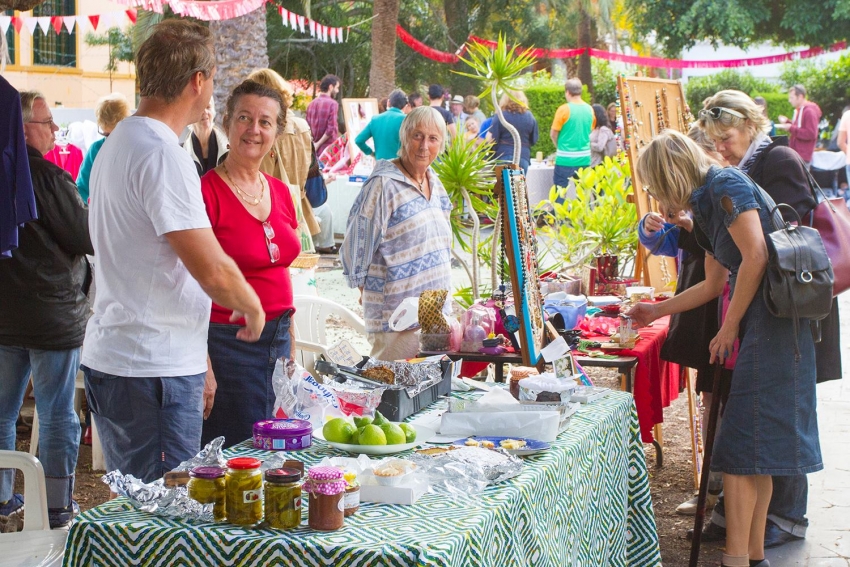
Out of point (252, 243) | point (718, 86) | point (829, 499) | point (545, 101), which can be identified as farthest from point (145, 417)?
point (718, 86)

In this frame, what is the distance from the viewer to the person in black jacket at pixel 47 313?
3.78 m

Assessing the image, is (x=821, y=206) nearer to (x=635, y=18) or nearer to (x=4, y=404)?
(x=4, y=404)

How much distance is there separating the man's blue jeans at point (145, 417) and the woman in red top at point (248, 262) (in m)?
0.53

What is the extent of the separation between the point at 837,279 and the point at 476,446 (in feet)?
6.49

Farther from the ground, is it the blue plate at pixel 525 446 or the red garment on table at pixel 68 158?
the red garment on table at pixel 68 158

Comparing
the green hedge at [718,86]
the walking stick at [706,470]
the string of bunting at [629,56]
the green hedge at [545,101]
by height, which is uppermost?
the string of bunting at [629,56]

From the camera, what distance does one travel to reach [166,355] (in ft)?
8.43

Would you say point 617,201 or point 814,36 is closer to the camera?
point 617,201

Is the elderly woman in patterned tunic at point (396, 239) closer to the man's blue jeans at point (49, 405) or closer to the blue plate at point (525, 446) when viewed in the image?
the man's blue jeans at point (49, 405)

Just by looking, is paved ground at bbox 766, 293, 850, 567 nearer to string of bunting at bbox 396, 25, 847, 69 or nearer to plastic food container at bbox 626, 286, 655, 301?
plastic food container at bbox 626, 286, 655, 301

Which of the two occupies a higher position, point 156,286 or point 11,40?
point 11,40

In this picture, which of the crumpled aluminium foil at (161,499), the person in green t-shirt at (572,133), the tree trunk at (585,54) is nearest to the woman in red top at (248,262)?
the crumpled aluminium foil at (161,499)

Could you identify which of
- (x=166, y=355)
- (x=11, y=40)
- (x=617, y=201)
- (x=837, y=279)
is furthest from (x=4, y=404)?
(x=11, y=40)

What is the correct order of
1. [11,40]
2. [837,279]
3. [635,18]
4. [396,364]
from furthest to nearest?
[635,18] < [11,40] < [837,279] < [396,364]
